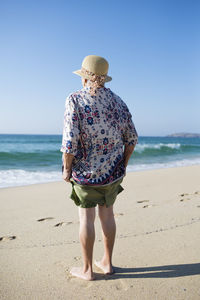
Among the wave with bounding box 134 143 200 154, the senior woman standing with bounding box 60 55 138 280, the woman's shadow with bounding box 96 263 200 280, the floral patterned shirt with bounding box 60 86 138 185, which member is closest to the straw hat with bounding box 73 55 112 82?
the senior woman standing with bounding box 60 55 138 280

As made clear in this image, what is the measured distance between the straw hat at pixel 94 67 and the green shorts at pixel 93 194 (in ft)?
2.79

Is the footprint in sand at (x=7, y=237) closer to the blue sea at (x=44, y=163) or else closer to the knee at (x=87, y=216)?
the knee at (x=87, y=216)

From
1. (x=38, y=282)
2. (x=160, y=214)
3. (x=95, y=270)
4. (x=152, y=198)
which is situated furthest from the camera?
(x=152, y=198)

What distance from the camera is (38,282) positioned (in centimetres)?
211

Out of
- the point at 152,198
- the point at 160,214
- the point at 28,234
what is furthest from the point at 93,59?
the point at 152,198

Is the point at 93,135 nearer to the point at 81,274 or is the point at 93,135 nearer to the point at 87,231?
the point at 87,231

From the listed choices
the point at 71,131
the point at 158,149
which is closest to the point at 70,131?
the point at 71,131

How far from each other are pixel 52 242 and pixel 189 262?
4.69ft

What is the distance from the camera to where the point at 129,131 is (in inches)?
87.6

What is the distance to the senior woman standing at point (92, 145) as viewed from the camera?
77.3 inches

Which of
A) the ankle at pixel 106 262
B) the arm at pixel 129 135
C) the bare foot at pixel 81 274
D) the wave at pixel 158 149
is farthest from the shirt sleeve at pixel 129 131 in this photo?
the wave at pixel 158 149

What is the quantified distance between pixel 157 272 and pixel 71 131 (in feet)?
4.70

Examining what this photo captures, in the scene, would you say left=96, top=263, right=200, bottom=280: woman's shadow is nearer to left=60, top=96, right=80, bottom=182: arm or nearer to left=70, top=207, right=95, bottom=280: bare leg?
left=70, top=207, right=95, bottom=280: bare leg

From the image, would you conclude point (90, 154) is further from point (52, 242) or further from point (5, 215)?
point (5, 215)
